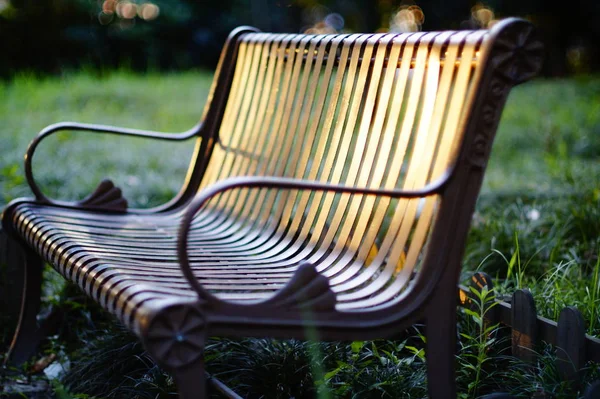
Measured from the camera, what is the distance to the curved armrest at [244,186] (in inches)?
72.4

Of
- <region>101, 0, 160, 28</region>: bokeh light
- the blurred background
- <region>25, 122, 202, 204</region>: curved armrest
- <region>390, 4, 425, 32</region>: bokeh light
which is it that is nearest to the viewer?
<region>25, 122, 202, 204</region>: curved armrest

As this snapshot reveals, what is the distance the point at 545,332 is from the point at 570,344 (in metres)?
0.15

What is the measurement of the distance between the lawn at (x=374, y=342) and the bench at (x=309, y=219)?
0.34 metres

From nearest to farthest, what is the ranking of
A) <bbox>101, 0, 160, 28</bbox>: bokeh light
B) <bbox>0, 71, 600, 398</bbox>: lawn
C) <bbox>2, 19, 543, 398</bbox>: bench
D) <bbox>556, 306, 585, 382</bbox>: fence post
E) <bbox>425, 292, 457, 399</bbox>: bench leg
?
<bbox>2, 19, 543, 398</bbox>: bench < <bbox>425, 292, 457, 399</bbox>: bench leg < <bbox>556, 306, 585, 382</bbox>: fence post < <bbox>0, 71, 600, 398</bbox>: lawn < <bbox>101, 0, 160, 28</bbox>: bokeh light

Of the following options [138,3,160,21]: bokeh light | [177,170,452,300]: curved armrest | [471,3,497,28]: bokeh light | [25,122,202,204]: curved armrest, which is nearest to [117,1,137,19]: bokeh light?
[138,3,160,21]: bokeh light

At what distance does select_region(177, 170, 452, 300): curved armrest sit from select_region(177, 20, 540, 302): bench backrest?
0.05 metres

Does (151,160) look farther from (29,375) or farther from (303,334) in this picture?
(303,334)

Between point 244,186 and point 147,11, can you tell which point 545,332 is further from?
point 147,11

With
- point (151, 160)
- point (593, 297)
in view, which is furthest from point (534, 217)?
point (151, 160)

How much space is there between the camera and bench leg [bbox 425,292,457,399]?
6.79 feet

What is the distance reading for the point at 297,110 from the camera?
312cm

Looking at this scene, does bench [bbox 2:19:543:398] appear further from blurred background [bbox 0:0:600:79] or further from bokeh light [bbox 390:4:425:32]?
bokeh light [bbox 390:4:425:32]

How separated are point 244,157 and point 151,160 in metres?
3.40

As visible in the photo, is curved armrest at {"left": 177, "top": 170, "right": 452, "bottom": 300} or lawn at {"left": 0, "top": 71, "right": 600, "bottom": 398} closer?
curved armrest at {"left": 177, "top": 170, "right": 452, "bottom": 300}
